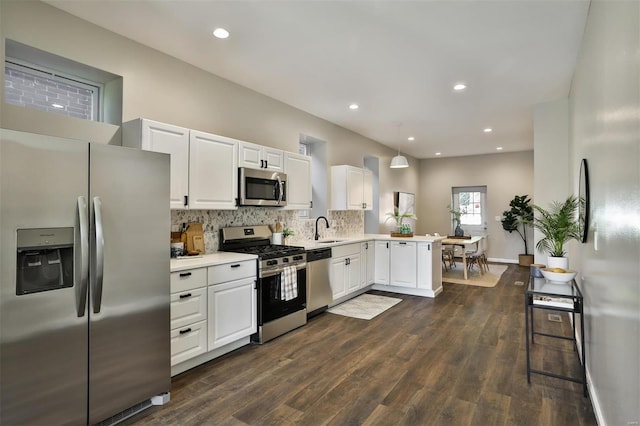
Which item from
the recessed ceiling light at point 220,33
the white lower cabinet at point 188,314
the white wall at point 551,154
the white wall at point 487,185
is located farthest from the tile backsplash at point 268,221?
the white wall at point 487,185

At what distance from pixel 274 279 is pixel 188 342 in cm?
107

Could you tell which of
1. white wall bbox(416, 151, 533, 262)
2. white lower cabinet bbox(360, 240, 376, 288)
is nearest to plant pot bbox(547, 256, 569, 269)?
white lower cabinet bbox(360, 240, 376, 288)

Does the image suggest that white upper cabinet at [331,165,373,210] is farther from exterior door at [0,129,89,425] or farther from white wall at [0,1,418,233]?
exterior door at [0,129,89,425]

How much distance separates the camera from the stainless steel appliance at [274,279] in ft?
11.6

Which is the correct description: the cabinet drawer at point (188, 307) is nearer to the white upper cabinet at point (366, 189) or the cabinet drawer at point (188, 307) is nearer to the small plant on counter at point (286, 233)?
the small plant on counter at point (286, 233)

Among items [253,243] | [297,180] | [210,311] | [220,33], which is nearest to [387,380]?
[210,311]

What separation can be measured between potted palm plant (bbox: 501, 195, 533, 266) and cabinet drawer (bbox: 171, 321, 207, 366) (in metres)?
7.93

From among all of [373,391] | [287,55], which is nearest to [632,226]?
[373,391]

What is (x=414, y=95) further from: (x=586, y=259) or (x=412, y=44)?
(x=586, y=259)

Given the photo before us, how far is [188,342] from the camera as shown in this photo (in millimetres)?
2871

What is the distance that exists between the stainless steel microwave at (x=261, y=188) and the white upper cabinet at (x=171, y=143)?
650 millimetres

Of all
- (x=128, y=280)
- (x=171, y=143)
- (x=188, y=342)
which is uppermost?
(x=171, y=143)

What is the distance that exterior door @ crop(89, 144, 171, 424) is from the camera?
2.10m

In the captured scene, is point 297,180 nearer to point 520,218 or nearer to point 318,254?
point 318,254
